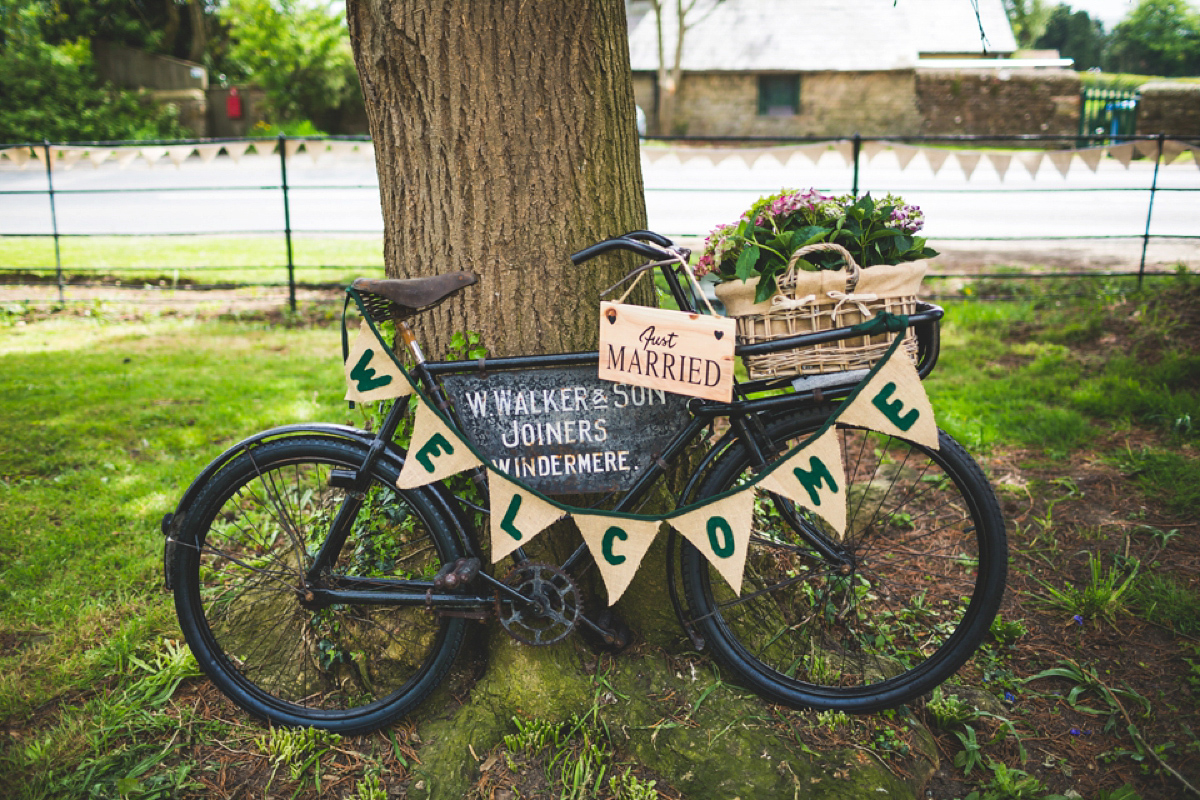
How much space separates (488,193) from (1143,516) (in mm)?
3094

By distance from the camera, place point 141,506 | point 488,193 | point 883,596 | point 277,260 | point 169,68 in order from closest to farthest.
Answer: point 488,193 < point 883,596 < point 141,506 < point 277,260 < point 169,68

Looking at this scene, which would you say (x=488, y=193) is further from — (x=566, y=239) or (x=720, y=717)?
(x=720, y=717)

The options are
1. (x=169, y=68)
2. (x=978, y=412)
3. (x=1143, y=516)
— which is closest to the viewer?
(x=1143, y=516)

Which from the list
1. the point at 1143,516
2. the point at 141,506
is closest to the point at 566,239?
the point at 141,506

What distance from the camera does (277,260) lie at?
989 cm

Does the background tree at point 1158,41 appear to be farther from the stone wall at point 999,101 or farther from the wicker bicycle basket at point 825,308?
the wicker bicycle basket at point 825,308

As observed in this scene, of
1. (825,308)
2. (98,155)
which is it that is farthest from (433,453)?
(98,155)

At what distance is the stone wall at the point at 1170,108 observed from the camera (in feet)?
67.2

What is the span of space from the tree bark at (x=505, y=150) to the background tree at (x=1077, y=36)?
5952 cm

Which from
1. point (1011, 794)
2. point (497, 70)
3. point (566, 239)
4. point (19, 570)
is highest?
point (497, 70)

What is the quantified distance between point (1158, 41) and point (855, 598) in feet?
183

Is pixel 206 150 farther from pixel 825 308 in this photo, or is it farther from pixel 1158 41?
pixel 1158 41

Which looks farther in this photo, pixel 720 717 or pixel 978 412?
pixel 978 412

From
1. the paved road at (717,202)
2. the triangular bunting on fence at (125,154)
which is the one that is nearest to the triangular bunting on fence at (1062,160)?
the paved road at (717,202)
